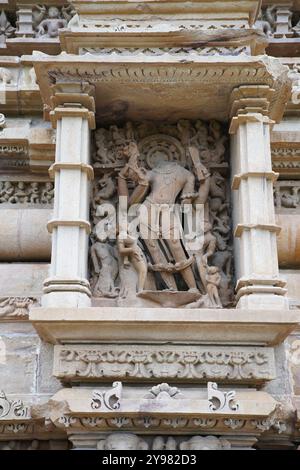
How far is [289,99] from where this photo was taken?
632 centimetres

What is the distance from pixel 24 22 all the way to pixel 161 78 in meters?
2.31

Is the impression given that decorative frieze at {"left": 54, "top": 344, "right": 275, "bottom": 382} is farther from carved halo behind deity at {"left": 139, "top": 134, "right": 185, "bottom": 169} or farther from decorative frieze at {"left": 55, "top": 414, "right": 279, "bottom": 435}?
carved halo behind deity at {"left": 139, "top": 134, "right": 185, "bottom": 169}

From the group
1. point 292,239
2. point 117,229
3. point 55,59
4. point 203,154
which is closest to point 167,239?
point 117,229

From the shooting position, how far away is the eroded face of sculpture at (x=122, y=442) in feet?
15.6

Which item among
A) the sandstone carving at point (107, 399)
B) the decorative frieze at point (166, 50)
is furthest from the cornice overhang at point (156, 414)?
the decorative frieze at point (166, 50)

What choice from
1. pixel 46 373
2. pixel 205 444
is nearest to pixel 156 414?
pixel 205 444

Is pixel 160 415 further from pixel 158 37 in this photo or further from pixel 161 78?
pixel 158 37

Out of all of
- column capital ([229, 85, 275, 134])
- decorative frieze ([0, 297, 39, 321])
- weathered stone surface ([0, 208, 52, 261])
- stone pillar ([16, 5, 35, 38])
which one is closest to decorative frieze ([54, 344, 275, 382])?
decorative frieze ([0, 297, 39, 321])

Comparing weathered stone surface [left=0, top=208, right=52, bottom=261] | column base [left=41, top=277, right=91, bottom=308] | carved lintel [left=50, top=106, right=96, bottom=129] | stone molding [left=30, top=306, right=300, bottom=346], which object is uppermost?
carved lintel [left=50, top=106, right=96, bottom=129]

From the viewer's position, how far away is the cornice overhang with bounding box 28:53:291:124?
18.1ft

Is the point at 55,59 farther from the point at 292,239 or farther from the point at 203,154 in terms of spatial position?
the point at 292,239

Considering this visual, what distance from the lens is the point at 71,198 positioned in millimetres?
5328

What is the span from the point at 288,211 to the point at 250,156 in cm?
108

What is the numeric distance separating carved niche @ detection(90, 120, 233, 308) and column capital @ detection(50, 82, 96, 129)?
1.52 ft
